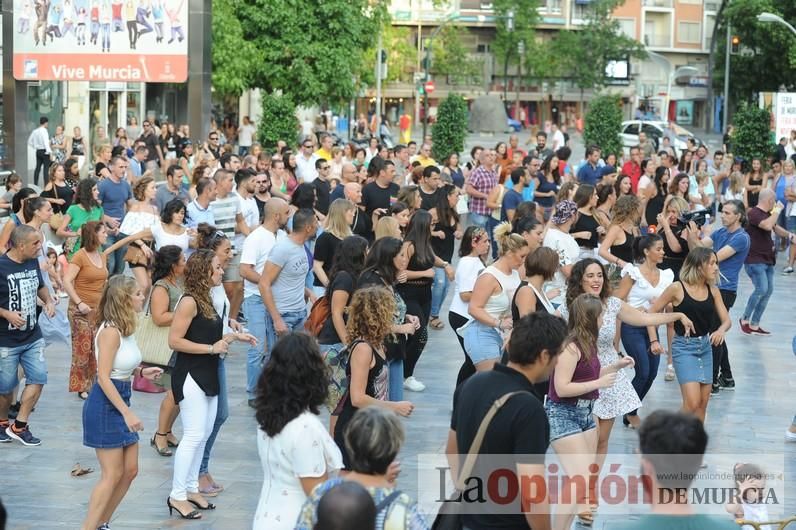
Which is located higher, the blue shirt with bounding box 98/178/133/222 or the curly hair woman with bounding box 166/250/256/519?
the blue shirt with bounding box 98/178/133/222

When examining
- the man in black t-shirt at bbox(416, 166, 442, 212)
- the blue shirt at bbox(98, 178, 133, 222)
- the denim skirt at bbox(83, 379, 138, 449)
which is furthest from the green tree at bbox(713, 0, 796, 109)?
the denim skirt at bbox(83, 379, 138, 449)

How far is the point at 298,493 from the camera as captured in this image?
18.0 ft

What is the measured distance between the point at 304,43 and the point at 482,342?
30027 mm

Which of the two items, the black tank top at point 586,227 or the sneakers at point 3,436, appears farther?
the black tank top at point 586,227

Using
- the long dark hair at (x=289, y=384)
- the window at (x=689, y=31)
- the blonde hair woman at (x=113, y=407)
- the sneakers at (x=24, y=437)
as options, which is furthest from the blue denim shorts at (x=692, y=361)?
the window at (x=689, y=31)

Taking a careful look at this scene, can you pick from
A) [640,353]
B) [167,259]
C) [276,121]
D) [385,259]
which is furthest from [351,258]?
[276,121]

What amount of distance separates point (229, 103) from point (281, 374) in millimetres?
45515

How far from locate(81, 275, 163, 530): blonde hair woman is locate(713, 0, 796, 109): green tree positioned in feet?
172

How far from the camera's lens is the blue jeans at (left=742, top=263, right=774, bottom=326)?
1500 cm

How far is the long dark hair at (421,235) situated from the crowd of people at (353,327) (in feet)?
0.08

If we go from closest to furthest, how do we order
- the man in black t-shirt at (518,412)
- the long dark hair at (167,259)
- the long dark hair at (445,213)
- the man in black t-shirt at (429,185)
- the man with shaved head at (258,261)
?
the man in black t-shirt at (518,412) < the long dark hair at (167,259) < the man with shaved head at (258,261) < the long dark hair at (445,213) < the man in black t-shirt at (429,185)

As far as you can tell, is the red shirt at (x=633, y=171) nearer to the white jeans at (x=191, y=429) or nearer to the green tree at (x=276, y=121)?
the green tree at (x=276, y=121)

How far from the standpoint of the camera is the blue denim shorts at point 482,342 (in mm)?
9273

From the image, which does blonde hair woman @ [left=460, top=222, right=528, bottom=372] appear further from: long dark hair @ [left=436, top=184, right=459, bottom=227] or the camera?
long dark hair @ [left=436, top=184, right=459, bottom=227]
